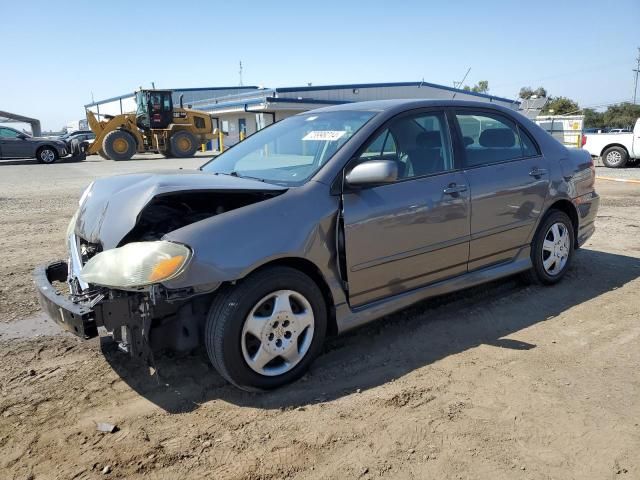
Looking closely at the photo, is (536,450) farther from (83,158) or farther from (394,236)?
(83,158)

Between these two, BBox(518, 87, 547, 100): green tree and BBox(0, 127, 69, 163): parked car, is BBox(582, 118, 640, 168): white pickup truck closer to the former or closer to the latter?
BBox(0, 127, 69, 163): parked car

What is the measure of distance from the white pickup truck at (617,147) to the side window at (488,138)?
15.5 m

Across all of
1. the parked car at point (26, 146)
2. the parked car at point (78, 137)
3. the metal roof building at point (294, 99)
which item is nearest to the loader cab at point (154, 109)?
the parked car at point (78, 137)

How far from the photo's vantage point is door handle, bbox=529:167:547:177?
4.44m

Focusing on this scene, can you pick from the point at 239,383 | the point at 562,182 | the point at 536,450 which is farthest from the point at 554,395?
the point at 562,182

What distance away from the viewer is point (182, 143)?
24.3 metres

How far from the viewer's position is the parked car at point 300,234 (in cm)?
275

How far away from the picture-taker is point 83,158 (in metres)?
24.7

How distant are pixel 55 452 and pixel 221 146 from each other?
3256 centimetres

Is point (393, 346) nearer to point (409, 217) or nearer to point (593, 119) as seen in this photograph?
point (409, 217)

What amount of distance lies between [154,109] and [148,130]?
1.17 metres

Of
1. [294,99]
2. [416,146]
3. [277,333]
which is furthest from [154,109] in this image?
[277,333]

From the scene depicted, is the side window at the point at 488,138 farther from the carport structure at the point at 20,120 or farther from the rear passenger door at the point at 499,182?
the carport structure at the point at 20,120

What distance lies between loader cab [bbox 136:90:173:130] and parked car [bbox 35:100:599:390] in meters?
20.9
